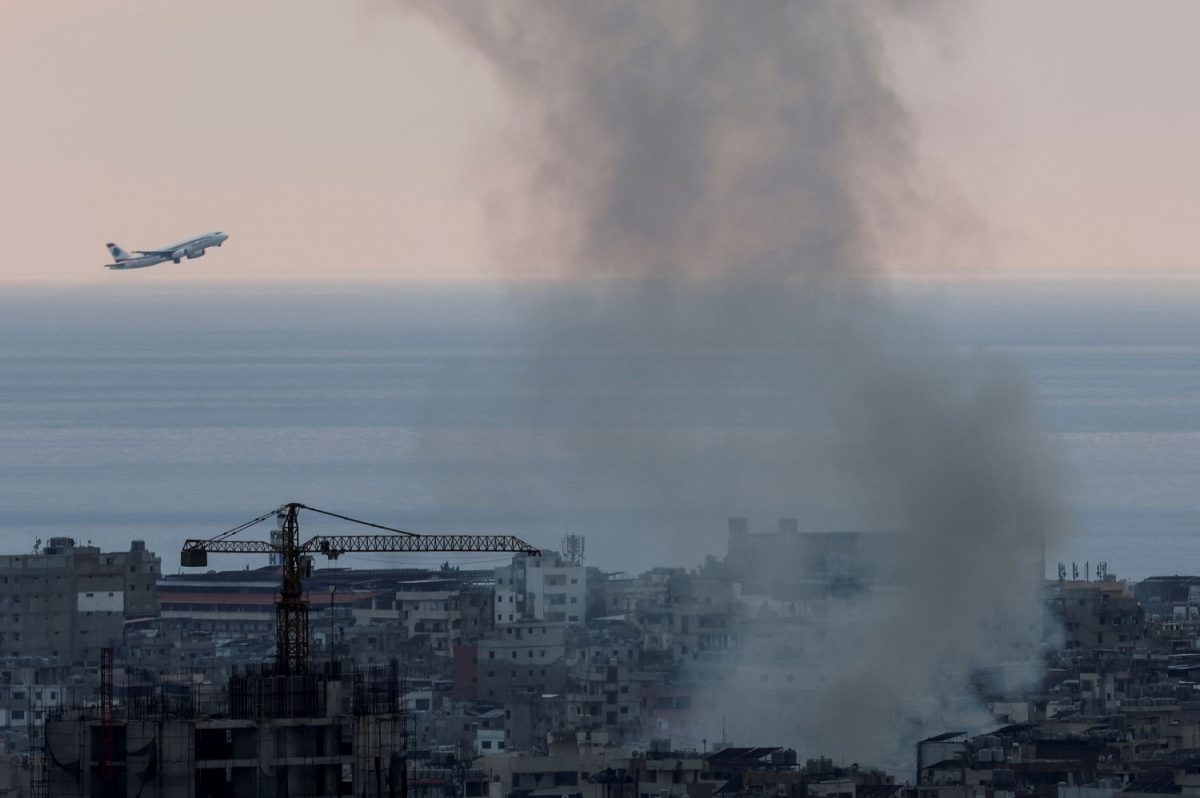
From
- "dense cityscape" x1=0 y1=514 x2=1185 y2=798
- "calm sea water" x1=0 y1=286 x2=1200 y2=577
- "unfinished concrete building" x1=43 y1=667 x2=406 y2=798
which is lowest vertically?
"unfinished concrete building" x1=43 y1=667 x2=406 y2=798

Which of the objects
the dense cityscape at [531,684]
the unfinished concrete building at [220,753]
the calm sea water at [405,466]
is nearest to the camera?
the unfinished concrete building at [220,753]

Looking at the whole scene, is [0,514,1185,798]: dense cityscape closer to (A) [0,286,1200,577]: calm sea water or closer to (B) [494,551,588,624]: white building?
(B) [494,551,588,624]: white building

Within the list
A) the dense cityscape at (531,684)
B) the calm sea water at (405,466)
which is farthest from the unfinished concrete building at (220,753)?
the calm sea water at (405,466)

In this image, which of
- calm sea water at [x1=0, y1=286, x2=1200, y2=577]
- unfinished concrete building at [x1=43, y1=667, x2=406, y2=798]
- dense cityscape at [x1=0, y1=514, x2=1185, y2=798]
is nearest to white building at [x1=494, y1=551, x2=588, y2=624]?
dense cityscape at [x1=0, y1=514, x2=1185, y2=798]

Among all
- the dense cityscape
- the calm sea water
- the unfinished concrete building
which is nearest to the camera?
the unfinished concrete building

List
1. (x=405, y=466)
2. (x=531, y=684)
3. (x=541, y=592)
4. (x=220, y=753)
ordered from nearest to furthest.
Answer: (x=220, y=753), (x=531, y=684), (x=541, y=592), (x=405, y=466)

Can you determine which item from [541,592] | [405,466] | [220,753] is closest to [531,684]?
[541,592]

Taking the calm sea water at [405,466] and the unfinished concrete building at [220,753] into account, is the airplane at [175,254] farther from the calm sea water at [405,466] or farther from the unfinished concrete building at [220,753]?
the unfinished concrete building at [220,753]

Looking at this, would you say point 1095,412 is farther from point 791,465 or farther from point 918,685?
point 918,685

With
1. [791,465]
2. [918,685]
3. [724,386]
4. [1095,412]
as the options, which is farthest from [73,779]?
[1095,412]

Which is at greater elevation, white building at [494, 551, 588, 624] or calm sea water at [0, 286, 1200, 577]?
calm sea water at [0, 286, 1200, 577]

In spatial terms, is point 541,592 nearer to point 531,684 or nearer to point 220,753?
point 531,684
